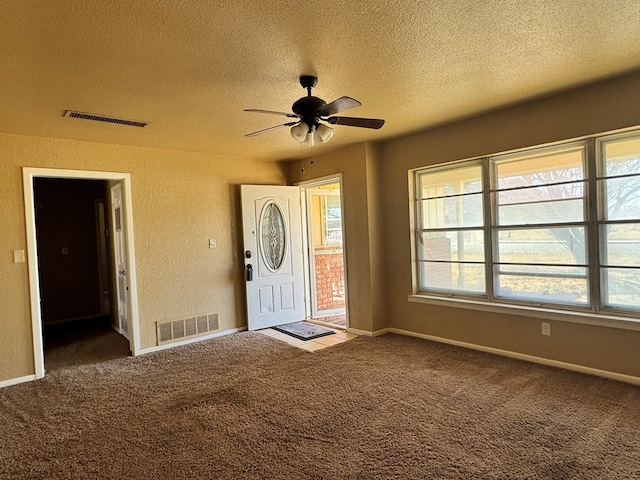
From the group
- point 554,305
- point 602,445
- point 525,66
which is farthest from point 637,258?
point 525,66

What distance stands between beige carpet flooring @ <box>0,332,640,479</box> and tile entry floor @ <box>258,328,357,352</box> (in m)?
0.46

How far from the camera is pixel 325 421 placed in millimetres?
2646

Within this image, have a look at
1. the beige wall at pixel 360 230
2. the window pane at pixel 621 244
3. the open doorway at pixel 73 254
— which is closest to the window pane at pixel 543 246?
the window pane at pixel 621 244

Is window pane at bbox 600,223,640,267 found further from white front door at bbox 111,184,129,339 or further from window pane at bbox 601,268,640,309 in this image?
white front door at bbox 111,184,129,339

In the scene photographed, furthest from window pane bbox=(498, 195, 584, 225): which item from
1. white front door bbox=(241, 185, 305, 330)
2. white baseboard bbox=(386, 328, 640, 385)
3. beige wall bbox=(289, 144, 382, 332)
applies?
white front door bbox=(241, 185, 305, 330)

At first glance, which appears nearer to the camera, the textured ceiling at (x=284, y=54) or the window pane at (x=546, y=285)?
the textured ceiling at (x=284, y=54)

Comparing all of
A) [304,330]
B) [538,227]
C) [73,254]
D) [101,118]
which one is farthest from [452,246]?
[73,254]

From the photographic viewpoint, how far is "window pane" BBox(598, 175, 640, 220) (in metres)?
3.00

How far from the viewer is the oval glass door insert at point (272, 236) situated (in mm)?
5344

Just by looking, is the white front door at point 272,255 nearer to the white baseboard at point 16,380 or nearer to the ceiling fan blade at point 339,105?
the white baseboard at point 16,380

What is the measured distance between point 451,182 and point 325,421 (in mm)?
2919

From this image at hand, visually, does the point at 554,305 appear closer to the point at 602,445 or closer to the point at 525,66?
the point at 602,445

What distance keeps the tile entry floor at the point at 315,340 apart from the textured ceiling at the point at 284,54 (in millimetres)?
2565

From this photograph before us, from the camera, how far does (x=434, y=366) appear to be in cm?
359
